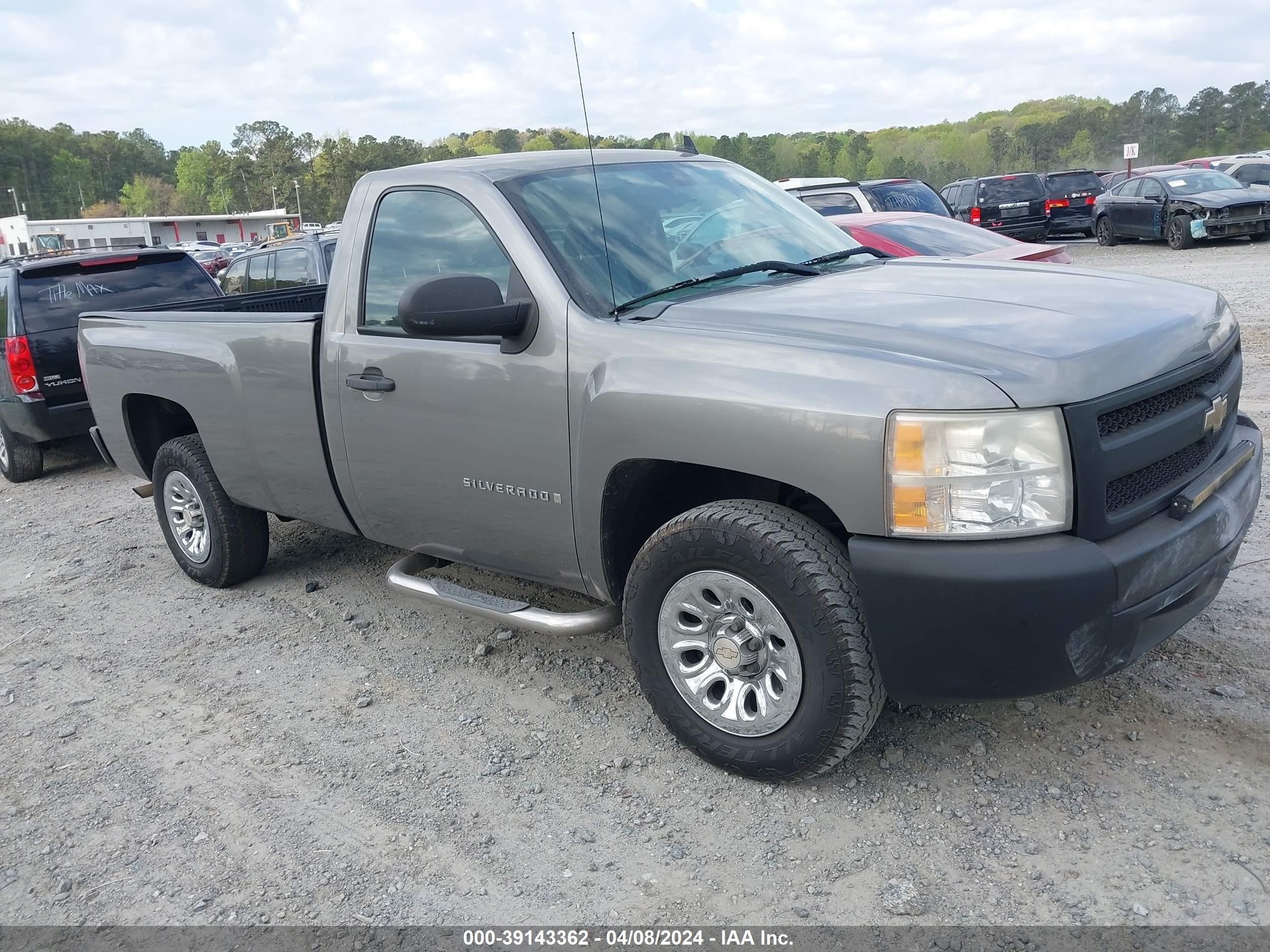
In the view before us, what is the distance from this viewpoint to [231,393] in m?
4.82

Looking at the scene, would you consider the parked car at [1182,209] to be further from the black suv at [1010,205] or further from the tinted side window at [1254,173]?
the tinted side window at [1254,173]

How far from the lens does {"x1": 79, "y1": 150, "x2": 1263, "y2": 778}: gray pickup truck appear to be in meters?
2.71

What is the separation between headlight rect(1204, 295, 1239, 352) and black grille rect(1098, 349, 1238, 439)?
8cm

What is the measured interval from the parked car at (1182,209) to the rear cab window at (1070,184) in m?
1.84

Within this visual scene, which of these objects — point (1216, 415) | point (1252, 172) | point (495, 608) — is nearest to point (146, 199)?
point (1252, 172)

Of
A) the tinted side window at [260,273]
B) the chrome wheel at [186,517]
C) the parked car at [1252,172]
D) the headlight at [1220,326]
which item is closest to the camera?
the headlight at [1220,326]

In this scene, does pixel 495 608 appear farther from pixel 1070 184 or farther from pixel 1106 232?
pixel 1070 184

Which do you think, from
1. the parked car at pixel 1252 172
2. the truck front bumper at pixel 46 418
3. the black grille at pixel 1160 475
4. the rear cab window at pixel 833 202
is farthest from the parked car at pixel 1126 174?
the black grille at pixel 1160 475

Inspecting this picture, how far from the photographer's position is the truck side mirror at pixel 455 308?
335cm

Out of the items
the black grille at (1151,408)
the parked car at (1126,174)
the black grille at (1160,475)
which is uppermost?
the parked car at (1126,174)

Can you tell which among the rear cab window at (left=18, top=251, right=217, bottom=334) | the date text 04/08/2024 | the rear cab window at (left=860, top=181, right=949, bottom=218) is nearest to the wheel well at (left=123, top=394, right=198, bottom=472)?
the rear cab window at (left=18, top=251, right=217, bottom=334)

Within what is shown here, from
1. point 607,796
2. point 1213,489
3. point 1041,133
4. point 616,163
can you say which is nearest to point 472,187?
point 616,163

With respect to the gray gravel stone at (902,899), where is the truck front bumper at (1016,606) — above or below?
above

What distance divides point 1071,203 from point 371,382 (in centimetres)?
2339
